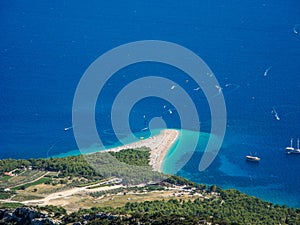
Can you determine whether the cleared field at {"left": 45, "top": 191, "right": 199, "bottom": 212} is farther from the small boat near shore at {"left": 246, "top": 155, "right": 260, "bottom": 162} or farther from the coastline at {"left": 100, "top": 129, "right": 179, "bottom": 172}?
the small boat near shore at {"left": 246, "top": 155, "right": 260, "bottom": 162}

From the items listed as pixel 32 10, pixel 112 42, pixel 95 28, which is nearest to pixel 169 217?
pixel 112 42

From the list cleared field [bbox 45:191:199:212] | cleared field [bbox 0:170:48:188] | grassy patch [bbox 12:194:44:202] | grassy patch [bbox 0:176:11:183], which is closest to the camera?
cleared field [bbox 45:191:199:212]

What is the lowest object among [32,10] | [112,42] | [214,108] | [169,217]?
[169,217]

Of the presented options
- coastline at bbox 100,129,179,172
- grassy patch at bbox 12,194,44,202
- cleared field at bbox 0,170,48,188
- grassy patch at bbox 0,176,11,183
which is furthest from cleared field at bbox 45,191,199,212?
coastline at bbox 100,129,179,172

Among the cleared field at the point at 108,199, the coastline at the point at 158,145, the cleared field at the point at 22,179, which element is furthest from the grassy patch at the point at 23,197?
the coastline at the point at 158,145

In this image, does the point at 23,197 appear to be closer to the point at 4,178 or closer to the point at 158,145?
the point at 4,178

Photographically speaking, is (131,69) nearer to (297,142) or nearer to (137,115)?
(137,115)
